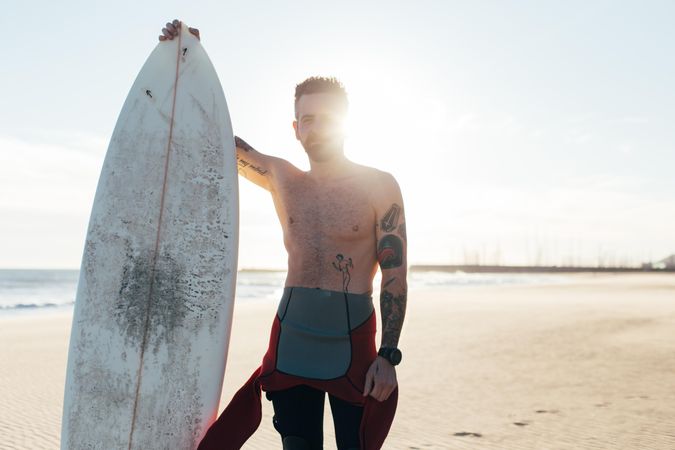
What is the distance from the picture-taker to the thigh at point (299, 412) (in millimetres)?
2168

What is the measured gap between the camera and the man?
2119 mm

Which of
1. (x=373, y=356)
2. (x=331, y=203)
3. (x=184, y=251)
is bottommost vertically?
(x=373, y=356)

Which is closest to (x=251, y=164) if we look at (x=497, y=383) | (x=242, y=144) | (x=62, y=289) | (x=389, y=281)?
(x=242, y=144)

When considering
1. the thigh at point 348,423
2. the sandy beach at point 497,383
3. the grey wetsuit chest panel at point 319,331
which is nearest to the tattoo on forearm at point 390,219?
the grey wetsuit chest panel at point 319,331

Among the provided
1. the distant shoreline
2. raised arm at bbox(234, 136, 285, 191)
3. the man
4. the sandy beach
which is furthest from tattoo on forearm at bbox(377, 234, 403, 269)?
the distant shoreline

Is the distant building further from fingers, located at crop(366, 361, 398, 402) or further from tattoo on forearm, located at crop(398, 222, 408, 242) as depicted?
fingers, located at crop(366, 361, 398, 402)

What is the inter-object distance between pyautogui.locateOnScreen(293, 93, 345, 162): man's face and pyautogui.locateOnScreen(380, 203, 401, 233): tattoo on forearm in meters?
0.32

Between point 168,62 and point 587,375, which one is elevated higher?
point 168,62

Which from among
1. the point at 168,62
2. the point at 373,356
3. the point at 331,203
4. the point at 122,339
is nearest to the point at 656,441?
the point at 373,356

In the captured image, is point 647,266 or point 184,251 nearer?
point 184,251

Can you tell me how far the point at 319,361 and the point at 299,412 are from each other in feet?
0.70

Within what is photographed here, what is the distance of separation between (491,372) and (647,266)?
89386mm

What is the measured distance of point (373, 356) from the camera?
220 centimetres

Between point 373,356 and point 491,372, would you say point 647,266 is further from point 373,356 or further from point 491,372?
point 373,356
